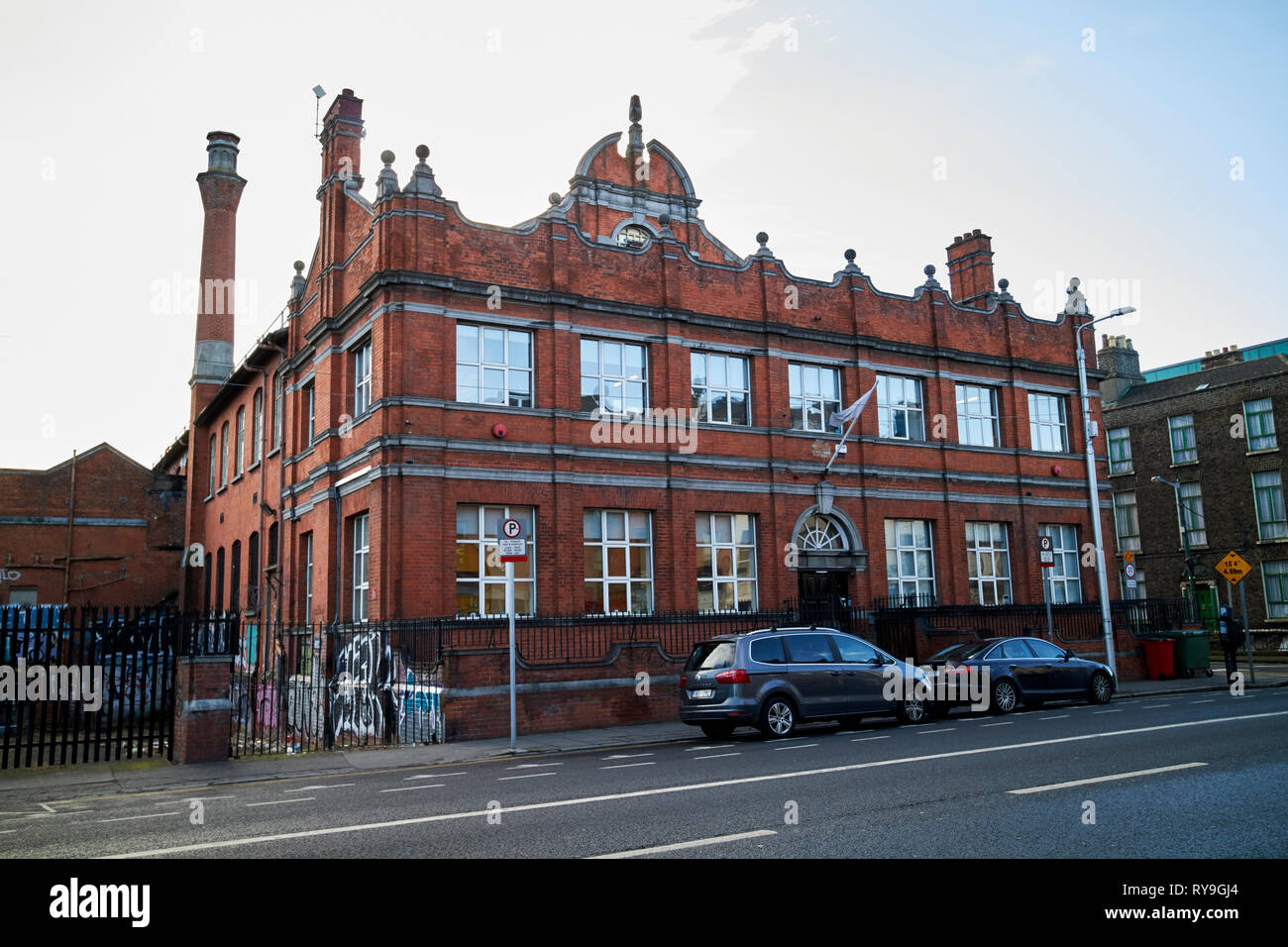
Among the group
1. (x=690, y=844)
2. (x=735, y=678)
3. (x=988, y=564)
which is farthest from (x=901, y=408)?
(x=690, y=844)

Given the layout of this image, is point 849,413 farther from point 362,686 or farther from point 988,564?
point 362,686

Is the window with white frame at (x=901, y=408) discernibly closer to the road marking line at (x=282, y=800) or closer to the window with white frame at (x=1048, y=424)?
the window with white frame at (x=1048, y=424)

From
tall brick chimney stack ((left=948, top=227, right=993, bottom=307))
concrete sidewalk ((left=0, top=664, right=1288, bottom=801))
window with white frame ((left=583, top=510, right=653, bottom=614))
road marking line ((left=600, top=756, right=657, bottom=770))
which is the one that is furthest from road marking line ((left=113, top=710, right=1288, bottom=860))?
tall brick chimney stack ((left=948, top=227, right=993, bottom=307))

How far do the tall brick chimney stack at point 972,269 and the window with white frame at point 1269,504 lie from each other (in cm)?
1804

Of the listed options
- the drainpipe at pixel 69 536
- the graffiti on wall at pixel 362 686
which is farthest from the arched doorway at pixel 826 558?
the drainpipe at pixel 69 536

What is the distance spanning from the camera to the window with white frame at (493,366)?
21062 millimetres

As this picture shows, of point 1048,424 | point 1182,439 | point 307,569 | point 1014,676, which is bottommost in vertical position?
point 1014,676

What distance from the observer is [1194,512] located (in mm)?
43156

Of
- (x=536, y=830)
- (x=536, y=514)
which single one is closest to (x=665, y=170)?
(x=536, y=514)

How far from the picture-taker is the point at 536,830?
25.5 feet

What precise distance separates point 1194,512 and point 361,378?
36.6m

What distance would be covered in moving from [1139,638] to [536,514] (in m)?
16.9

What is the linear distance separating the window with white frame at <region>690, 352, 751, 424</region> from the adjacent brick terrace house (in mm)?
24429
